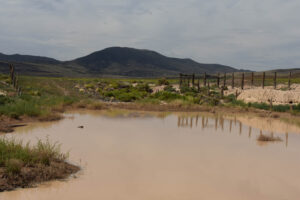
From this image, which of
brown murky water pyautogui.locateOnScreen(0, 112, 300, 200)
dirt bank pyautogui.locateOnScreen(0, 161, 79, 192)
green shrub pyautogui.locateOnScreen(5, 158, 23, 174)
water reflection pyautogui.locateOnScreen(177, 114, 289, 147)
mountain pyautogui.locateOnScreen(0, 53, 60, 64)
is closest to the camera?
dirt bank pyautogui.locateOnScreen(0, 161, 79, 192)

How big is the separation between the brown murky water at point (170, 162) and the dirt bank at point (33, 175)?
180 mm

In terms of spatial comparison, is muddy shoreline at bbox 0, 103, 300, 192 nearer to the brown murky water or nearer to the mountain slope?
the brown murky water

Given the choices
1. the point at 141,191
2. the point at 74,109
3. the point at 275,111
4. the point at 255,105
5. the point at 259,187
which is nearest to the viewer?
the point at 141,191

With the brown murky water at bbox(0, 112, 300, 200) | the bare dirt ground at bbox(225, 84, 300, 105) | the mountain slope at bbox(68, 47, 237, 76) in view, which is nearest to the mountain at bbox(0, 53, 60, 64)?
the mountain slope at bbox(68, 47, 237, 76)

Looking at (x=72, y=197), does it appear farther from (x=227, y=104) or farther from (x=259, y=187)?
(x=227, y=104)

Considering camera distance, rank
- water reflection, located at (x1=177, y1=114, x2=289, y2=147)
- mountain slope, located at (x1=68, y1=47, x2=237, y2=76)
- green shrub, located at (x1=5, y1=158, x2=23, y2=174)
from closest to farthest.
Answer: green shrub, located at (x1=5, y1=158, x2=23, y2=174)
water reflection, located at (x1=177, y1=114, x2=289, y2=147)
mountain slope, located at (x1=68, y1=47, x2=237, y2=76)

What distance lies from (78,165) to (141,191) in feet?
7.33

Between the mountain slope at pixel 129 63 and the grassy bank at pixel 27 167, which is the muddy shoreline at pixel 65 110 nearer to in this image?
the grassy bank at pixel 27 167

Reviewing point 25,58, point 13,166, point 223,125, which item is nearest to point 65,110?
point 223,125

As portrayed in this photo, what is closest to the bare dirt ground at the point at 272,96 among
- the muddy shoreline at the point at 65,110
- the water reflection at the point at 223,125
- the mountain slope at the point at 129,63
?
the muddy shoreline at the point at 65,110

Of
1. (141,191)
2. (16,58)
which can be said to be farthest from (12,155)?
(16,58)

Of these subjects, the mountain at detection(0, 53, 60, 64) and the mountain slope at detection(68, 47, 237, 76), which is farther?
the mountain at detection(0, 53, 60, 64)

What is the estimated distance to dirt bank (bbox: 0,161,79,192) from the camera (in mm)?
6094

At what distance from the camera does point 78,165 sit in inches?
317
